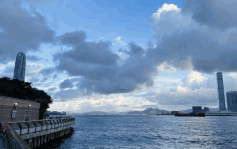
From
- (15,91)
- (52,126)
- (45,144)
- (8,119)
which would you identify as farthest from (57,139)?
(15,91)

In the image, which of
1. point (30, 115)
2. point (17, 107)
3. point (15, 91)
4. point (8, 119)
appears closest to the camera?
point (8, 119)

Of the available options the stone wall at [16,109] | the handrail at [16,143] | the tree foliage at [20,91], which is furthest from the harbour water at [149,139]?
the tree foliage at [20,91]

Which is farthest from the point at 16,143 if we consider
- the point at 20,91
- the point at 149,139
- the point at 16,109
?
the point at 20,91

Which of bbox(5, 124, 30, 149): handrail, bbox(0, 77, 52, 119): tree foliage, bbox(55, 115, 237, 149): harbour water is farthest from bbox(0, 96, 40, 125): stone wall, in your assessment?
bbox(0, 77, 52, 119): tree foliage

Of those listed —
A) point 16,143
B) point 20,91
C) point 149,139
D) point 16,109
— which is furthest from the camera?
point 20,91

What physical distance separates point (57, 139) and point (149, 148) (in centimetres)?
1902

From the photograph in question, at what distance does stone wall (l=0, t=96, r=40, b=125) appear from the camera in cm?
3222

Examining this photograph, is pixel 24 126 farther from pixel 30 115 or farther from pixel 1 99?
pixel 30 115

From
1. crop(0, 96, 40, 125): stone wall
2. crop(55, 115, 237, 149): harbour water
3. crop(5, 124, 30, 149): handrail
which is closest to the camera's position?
crop(5, 124, 30, 149): handrail

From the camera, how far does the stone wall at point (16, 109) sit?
1268 inches

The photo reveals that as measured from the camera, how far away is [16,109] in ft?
121

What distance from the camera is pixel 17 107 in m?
37.3

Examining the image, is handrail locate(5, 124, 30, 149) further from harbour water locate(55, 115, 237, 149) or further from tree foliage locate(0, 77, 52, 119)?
tree foliage locate(0, 77, 52, 119)

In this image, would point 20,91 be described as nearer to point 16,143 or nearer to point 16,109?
point 16,109
